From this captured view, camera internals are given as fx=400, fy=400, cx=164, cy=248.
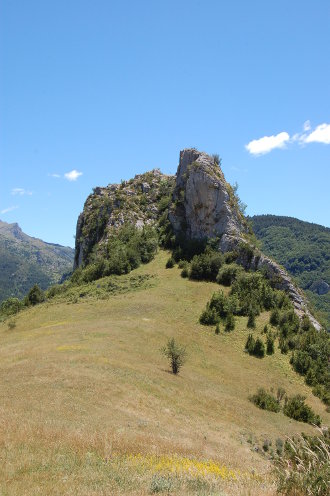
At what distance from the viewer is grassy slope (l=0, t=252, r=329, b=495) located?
1138 cm

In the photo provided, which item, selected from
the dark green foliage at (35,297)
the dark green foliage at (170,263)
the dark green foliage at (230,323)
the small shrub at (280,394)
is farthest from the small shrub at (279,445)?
the dark green foliage at (35,297)

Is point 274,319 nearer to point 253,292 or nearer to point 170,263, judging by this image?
point 253,292

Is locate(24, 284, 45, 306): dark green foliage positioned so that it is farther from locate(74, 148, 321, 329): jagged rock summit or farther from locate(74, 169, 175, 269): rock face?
locate(74, 169, 175, 269): rock face

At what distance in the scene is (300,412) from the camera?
40.2m

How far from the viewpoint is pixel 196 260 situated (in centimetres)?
7750

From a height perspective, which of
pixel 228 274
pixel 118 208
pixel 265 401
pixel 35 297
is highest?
pixel 118 208

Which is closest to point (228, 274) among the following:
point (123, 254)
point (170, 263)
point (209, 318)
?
point (170, 263)

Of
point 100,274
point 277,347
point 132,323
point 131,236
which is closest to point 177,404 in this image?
point 132,323

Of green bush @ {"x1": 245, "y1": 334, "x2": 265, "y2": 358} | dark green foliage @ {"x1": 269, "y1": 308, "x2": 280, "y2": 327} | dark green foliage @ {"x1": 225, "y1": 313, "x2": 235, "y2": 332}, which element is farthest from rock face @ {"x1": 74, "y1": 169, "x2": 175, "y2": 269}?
green bush @ {"x1": 245, "y1": 334, "x2": 265, "y2": 358}

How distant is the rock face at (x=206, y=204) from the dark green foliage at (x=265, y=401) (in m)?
44.8

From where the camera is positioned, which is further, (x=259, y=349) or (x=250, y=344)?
(x=250, y=344)

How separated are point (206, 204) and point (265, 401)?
52370 millimetres

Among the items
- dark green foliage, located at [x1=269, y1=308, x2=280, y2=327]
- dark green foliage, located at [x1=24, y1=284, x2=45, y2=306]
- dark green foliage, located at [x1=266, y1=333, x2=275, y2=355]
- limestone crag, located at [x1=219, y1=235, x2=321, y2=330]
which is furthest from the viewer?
dark green foliage, located at [x1=24, y1=284, x2=45, y2=306]

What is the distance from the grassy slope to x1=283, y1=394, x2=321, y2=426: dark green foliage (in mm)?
1640
